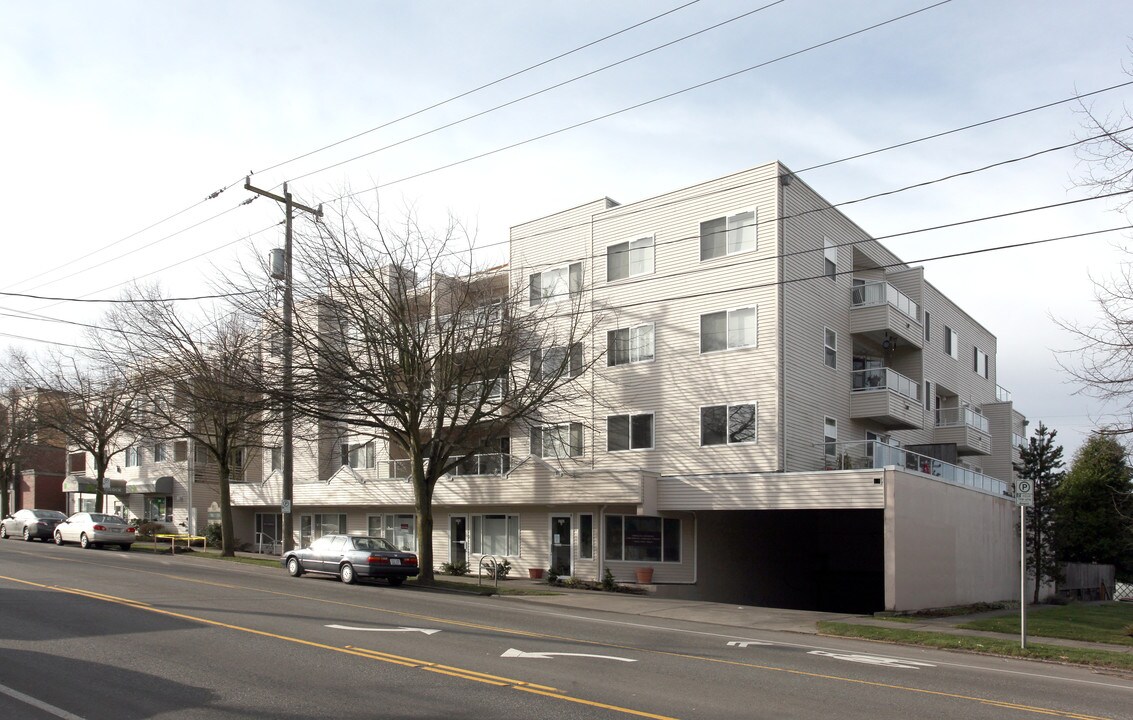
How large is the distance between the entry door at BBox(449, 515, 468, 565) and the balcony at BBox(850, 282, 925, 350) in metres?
16.2

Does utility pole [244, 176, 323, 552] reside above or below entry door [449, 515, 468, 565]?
above

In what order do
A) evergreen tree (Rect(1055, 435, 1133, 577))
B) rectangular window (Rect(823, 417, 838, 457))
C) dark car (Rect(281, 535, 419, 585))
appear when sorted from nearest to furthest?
dark car (Rect(281, 535, 419, 585)), rectangular window (Rect(823, 417, 838, 457)), evergreen tree (Rect(1055, 435, 1133, 577))

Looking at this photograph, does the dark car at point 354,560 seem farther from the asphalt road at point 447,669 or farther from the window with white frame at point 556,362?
the asphalt road at point 447,669

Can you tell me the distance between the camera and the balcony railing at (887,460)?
26.9 m

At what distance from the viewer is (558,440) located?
33.9m

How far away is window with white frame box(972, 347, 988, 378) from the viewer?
45.3m

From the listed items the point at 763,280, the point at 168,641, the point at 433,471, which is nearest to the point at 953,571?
the point at 763,280

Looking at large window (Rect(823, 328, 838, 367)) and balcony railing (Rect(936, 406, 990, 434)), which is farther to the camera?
balcony railing (Rect(936, 406, 990, 434))

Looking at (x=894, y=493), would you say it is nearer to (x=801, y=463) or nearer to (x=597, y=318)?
(x=801, y=463)

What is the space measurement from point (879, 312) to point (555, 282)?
1141 cm

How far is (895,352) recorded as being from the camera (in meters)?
37.6

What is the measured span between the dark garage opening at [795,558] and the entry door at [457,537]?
32.2 ft

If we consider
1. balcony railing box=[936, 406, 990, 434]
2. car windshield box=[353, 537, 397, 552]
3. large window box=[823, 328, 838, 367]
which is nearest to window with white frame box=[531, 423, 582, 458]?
car windshield box=[353, 537, 397, 552]

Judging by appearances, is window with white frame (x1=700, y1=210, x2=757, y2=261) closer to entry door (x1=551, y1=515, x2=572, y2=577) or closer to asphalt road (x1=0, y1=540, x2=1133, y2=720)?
entry door (x1=551, y1=515, x2=572, y2=577)
